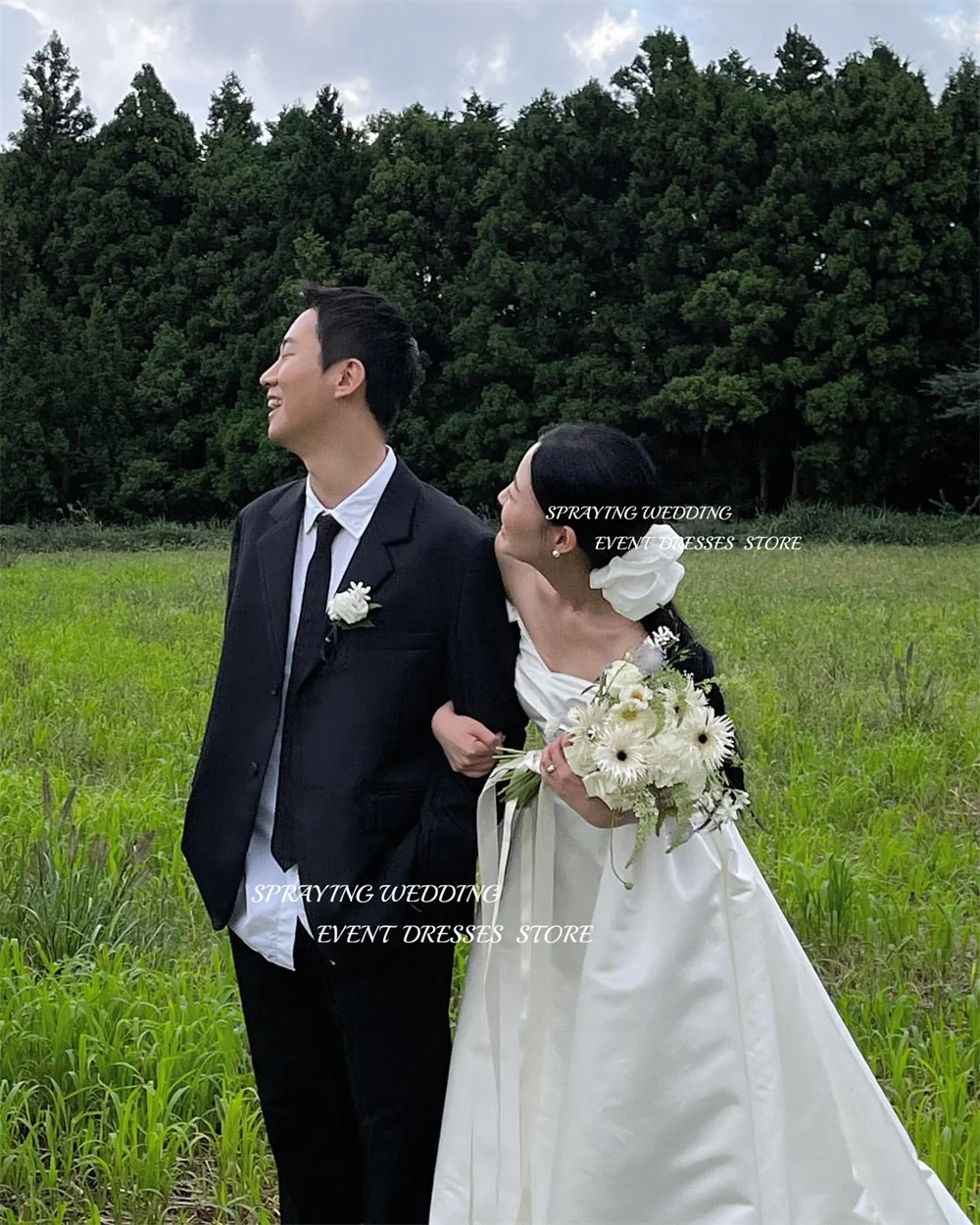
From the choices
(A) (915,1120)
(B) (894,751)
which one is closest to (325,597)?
(A) (915,1120)

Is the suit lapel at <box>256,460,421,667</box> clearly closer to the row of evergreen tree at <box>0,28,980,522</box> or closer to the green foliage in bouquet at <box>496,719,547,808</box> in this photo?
the green foliage in bouquet at <box>496,719,547,808</box>

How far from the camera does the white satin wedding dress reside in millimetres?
2455

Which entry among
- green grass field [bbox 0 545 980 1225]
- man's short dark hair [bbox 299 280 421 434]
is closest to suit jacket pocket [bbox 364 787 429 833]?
green grass field [bbox 0 545 980 1225]

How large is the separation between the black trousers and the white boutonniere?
0.61m

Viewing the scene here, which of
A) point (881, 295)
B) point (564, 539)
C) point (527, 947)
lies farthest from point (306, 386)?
point (881, 295)

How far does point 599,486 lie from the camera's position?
242cm

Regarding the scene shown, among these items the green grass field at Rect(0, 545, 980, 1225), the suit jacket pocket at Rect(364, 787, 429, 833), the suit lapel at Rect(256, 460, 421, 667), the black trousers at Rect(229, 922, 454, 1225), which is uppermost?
the suit lapel at Rect(256, 460, 421, 667)

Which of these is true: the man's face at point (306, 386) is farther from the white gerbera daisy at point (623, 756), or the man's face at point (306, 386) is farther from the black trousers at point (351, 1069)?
the black trousers at point (351, 1069)

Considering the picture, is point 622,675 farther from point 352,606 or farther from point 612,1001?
point 612,1001

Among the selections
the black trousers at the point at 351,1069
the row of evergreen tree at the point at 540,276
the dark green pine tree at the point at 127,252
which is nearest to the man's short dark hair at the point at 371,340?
the black trousers at the point at 351,1069

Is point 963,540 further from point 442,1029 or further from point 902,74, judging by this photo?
point 442,1029

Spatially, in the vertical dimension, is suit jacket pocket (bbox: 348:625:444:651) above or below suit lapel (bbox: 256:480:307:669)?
below

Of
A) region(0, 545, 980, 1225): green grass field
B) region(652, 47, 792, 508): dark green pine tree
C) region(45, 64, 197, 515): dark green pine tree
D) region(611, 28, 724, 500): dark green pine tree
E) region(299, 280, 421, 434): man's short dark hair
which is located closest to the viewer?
region(299, 280, 421, 434): man's short dark hair

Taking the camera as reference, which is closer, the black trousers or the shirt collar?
the black trousers
